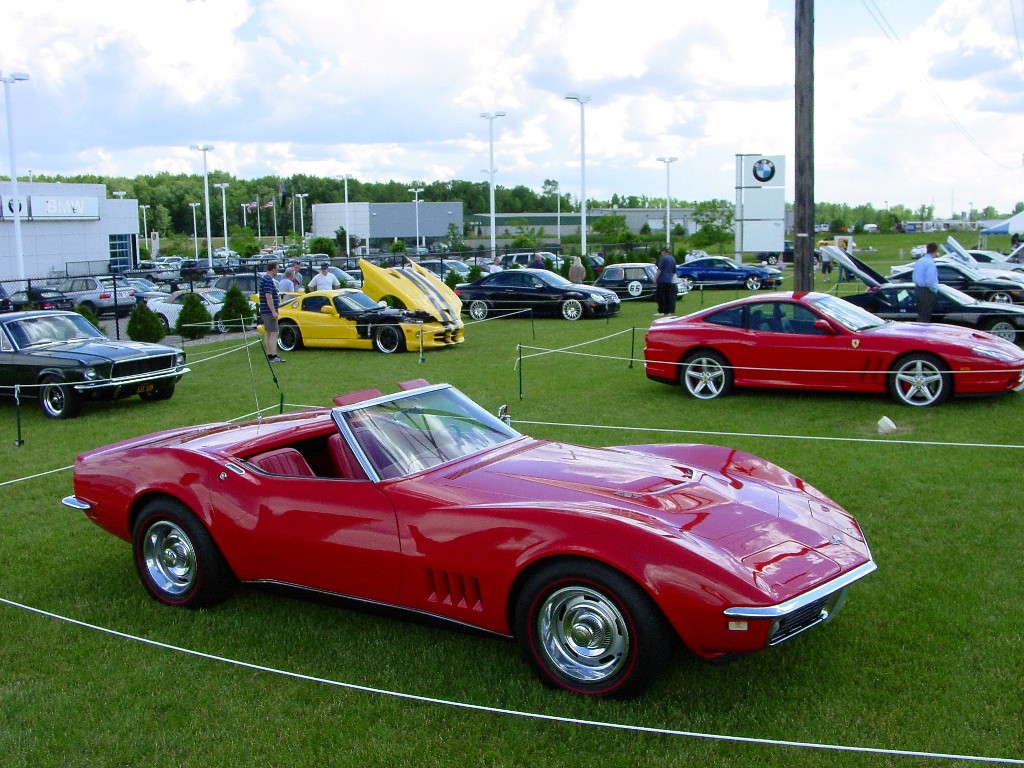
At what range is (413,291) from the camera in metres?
20.4

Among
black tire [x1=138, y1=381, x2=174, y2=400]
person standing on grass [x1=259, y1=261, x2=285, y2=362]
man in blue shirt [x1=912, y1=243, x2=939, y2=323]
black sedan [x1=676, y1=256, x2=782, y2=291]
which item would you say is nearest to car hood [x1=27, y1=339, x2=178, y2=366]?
black tire [x1=138, y1=381, x2=174, y2=400]

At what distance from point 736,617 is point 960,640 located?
5.38 feet

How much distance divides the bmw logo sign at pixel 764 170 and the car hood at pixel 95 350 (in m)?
29.4

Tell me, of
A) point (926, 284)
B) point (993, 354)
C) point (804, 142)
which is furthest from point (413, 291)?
point (993, 354)

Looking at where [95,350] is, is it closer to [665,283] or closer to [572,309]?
[572,309]

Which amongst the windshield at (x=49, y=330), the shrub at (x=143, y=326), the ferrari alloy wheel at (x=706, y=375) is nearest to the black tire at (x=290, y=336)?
the shrub at (x=143, y=326)

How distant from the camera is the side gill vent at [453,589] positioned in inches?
190

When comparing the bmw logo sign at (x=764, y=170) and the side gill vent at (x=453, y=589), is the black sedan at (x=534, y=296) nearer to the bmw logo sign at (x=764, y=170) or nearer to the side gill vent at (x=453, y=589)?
the bmw logo sign at (x=764, y=170)

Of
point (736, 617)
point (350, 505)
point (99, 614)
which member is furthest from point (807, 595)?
point (99, 614)

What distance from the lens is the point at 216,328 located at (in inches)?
1022

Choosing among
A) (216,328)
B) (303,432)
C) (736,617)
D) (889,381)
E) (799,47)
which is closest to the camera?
(736,617)

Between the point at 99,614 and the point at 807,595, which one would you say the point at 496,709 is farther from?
the point at 99,614

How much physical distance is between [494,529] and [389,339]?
50.1 ft

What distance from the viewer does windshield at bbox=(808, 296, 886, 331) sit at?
12.3 m
